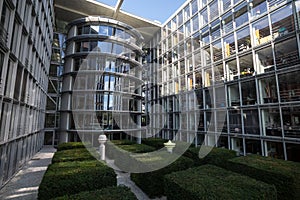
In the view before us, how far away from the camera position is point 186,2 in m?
19.2

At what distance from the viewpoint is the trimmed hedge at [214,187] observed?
406cm

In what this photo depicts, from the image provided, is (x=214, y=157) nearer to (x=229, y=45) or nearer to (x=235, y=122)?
(x=235, y=122)

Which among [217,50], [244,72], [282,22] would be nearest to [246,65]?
[244,72]

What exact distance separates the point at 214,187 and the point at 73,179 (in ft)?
14.3

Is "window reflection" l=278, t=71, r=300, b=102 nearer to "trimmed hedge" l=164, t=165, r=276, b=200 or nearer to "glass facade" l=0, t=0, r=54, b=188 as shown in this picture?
"trimmed hedge" l=164, t=165, r=276, b=200

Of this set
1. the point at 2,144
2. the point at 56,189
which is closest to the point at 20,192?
the point at 2,144

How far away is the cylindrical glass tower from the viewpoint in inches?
652

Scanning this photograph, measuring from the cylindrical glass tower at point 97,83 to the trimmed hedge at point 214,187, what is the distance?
496 inches

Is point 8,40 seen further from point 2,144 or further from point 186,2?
point 186,2

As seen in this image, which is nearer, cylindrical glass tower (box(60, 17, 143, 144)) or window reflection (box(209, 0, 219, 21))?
window reflection (box(209, 0, 219, 21))

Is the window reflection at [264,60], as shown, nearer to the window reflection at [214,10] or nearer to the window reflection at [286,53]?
the window reflection at [286,53]

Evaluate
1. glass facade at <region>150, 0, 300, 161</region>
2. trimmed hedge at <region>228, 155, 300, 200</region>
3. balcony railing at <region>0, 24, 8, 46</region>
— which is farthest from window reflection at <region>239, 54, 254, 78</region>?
balcony railing at <region>0, 24, 8, 46</region>

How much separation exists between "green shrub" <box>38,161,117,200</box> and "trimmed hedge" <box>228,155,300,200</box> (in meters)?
5.33

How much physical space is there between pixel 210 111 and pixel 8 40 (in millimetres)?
14899
